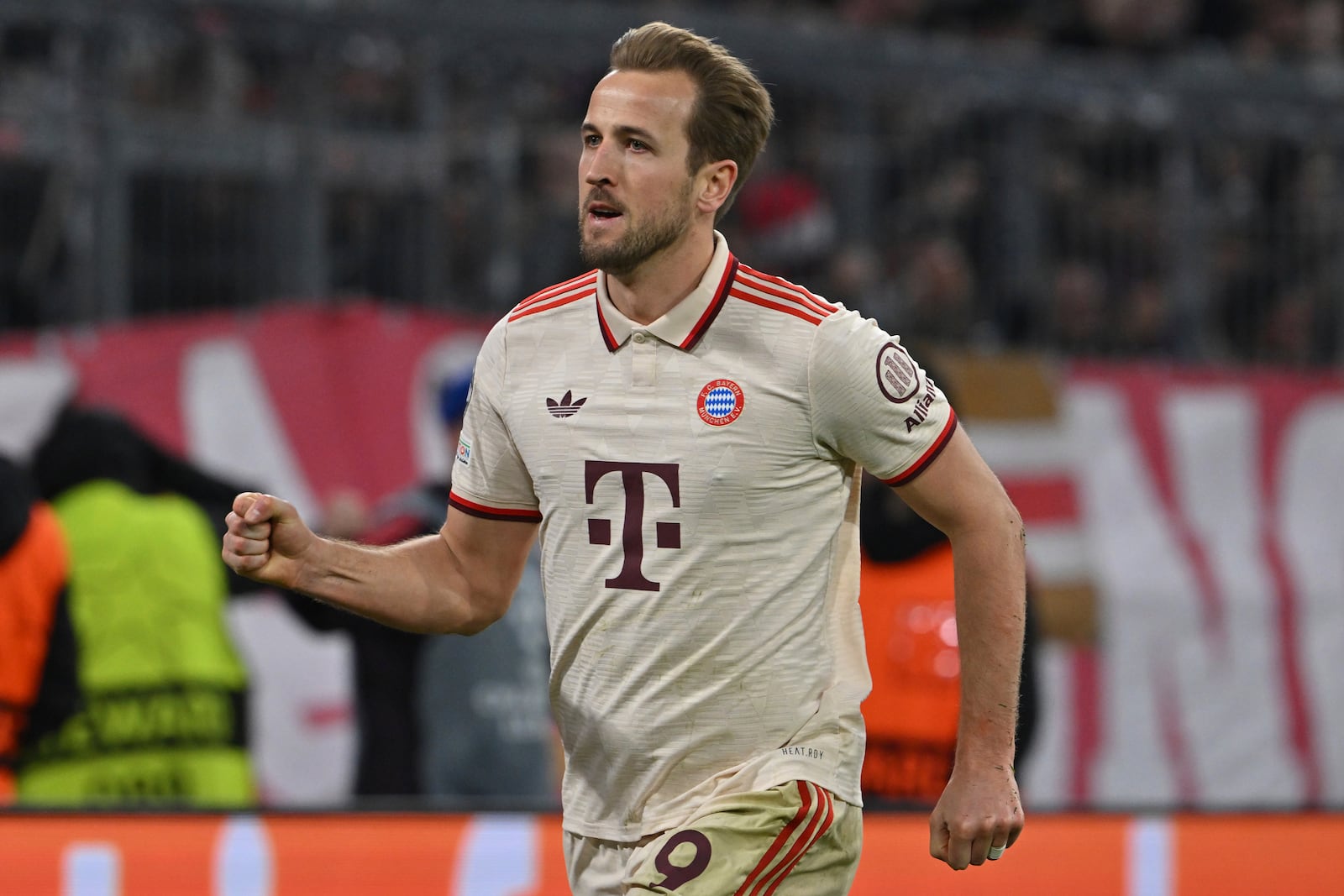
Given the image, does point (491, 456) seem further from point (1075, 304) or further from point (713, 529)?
point (1075, 304)

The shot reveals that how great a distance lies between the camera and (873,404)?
366 centimetres

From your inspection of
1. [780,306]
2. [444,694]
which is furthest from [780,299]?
[444,694]

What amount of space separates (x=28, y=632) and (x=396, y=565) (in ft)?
10.0

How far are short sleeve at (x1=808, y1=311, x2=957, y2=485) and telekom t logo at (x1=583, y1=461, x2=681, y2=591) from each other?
286mm

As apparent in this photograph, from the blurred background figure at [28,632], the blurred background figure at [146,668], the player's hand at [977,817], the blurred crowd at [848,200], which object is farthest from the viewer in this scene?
the blurred crowd at [848,200]

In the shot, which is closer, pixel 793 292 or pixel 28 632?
pixel 793 292

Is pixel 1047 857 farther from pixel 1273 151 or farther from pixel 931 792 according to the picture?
pixel 1273 151

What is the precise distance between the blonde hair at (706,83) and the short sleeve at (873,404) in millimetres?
368

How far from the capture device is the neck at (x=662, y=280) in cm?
383

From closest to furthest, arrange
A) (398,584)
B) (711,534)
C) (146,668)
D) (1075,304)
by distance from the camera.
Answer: (711,534) → (398,584) → (146,668) → (1075,304)

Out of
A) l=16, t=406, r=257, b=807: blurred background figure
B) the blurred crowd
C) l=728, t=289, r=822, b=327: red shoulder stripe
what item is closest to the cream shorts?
l=728, t=289, r=822, b=327: red shoulder stripe

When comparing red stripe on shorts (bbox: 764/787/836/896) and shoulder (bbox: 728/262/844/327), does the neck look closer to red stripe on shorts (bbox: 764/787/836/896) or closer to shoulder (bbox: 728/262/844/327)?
shoulder (bbox: 728/262/844/327)

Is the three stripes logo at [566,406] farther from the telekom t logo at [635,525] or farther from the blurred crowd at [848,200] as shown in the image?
the blurred crowd at [848,200]

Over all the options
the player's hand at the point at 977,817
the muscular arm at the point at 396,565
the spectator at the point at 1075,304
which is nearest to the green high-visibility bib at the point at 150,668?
the muscular arm at the point at 396,565
